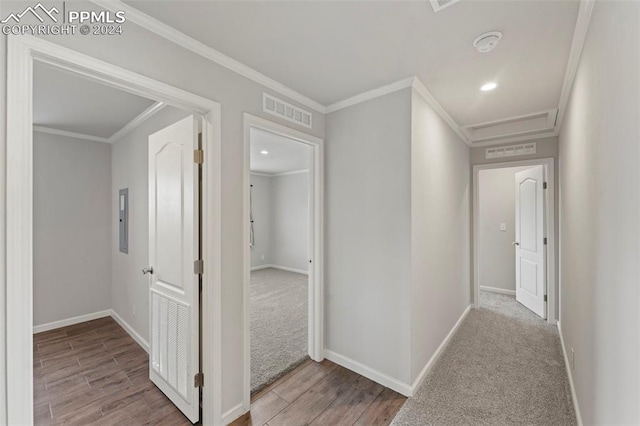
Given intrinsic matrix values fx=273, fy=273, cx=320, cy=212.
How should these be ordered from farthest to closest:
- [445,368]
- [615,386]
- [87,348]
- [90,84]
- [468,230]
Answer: [468,230]
[87,348]
[445,368]
[90,84]
[615,386]

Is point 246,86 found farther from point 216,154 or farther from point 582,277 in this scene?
point 582,277

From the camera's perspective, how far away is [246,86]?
207 cm

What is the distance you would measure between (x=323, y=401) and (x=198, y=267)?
1.42m

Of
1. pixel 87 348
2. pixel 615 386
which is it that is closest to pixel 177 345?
pixel 87 348

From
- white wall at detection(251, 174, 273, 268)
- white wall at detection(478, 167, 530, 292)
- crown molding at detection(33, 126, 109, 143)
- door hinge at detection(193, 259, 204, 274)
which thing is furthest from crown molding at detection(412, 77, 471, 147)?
white wall at detection(251, 174, 273, 268)

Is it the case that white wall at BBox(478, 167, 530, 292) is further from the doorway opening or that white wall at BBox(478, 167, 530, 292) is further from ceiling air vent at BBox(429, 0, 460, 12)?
ceiling air vent at BBox(429, 0, 460, 12)

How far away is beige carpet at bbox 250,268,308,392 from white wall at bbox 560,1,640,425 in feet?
7.20

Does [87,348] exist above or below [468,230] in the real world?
below

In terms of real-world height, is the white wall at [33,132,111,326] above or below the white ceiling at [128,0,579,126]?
below

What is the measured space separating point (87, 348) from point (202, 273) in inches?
92.8

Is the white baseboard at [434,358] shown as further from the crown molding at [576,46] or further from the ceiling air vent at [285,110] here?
the crown molding at [576,46]

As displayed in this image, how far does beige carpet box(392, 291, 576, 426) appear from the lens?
1.95m

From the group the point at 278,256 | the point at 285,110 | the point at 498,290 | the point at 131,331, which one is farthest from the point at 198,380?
the point at 278,256

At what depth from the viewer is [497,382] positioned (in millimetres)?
2328
